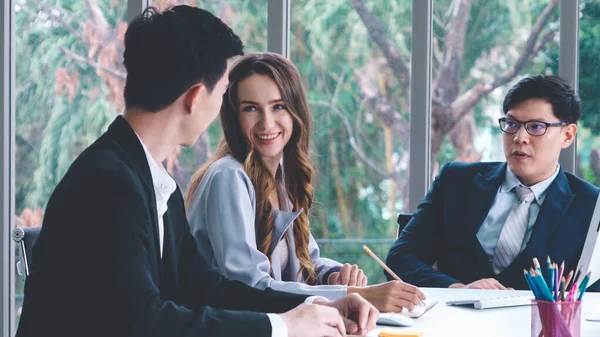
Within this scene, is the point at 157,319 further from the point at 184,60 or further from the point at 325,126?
the point at 325,126

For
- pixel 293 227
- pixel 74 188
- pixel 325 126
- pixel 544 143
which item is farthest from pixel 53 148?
pixel 74 188

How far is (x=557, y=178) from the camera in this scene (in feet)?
9.53

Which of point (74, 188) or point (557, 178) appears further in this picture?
point (557, 178)

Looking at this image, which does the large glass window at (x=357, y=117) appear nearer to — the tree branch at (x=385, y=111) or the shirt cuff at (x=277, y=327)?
the tree branch at (x=385, y=111)

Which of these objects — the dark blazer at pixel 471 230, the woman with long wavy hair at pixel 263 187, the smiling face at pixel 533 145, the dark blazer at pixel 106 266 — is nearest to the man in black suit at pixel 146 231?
the dark blazer at pixel 106 266

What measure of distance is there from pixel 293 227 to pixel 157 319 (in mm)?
1259

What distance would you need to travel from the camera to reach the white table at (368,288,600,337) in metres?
1.82

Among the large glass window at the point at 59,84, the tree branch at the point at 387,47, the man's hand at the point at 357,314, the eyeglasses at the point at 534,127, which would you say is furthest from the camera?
the large glass window at the point at 59,84

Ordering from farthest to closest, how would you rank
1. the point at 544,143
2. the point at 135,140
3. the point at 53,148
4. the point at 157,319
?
the point at 53,148 → the point at 544,143 → the point at 135,140 → the point at 157,319

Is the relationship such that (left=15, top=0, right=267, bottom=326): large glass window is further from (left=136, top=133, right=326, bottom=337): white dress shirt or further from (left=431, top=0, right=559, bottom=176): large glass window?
(left=136, top=133, right=326, bottom=337): white dress shirt

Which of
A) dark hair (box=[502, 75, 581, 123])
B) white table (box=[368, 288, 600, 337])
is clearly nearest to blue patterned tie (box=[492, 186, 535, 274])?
dark hair (box=[502, 75, 581, 123])

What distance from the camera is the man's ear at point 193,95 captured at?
1641mm

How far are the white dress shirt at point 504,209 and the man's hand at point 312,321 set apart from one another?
1.44 m

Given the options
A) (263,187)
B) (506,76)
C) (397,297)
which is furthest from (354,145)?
(397,297)
